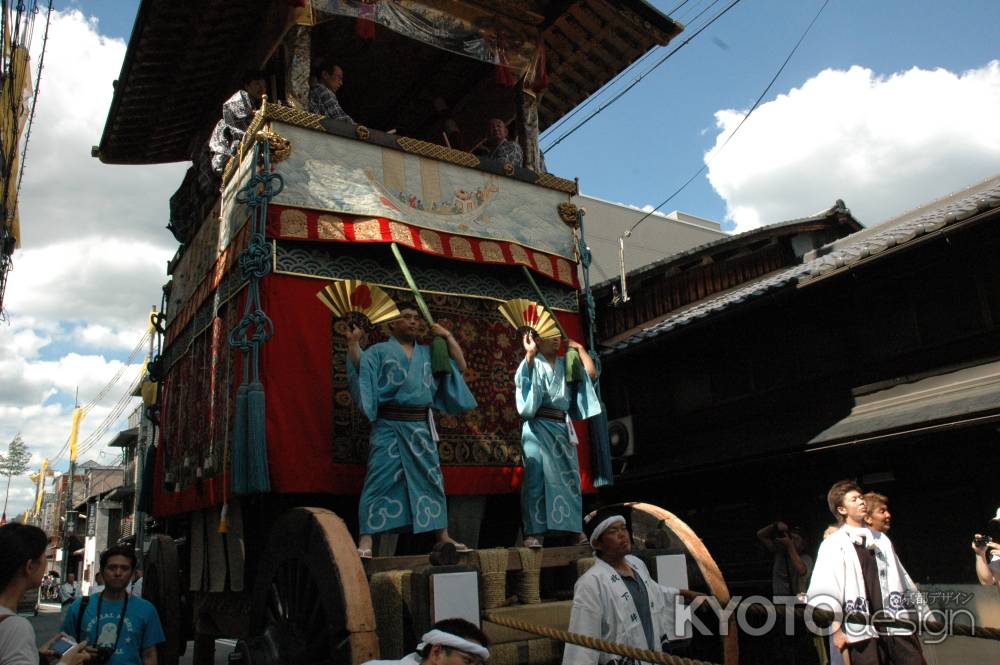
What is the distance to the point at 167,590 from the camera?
6.21 metres

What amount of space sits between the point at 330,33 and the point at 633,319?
730 cm

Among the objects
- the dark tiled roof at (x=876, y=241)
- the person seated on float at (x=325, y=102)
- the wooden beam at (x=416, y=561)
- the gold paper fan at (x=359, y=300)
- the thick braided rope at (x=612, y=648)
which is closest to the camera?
the thick braided rope at (x=612, y=648)

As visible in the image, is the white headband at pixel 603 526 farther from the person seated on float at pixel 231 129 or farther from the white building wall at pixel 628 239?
the white building wall at pixel 628 239

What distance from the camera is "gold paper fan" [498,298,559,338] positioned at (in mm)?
5949

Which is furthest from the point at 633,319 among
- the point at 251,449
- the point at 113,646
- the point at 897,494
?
the point at 113,646

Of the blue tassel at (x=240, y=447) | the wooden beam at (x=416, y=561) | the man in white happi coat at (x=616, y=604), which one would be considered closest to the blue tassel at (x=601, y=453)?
the wooden beam at (x=416, y=561)

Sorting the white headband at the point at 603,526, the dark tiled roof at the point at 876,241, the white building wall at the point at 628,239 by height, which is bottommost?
the white headband at the point at 603,526

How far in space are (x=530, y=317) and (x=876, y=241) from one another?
5.59 metres

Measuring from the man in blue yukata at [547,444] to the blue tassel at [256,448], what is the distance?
1791 millimetres

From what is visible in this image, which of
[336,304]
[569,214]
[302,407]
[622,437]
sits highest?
[569,214]

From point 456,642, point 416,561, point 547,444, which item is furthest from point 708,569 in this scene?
point 456,642

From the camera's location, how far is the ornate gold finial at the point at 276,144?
5883mm

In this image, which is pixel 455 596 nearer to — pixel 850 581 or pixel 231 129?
pixel 850 581

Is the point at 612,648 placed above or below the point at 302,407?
below
